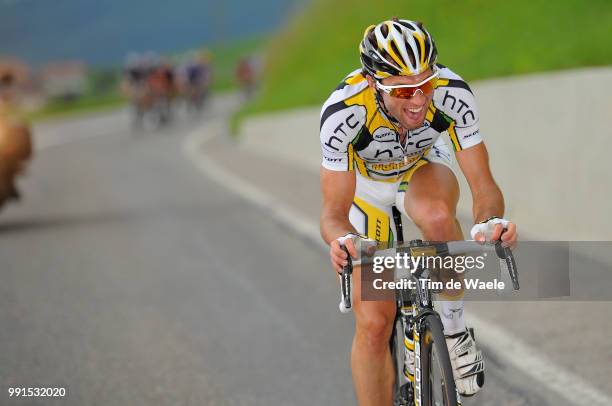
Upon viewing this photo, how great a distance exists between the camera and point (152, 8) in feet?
624

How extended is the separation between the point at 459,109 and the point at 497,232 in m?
0.87

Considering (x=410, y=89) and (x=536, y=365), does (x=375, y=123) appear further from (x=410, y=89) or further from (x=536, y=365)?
(x=536, y=365)

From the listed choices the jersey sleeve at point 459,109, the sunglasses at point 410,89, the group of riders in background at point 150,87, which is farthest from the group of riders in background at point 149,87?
the sunglasses at point 410,89

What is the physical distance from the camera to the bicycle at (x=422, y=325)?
3.48 metres

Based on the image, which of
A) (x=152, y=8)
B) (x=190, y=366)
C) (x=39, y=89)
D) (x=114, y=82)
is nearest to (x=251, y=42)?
(x=39, y=89)

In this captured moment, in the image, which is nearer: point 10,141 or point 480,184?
point 480,184

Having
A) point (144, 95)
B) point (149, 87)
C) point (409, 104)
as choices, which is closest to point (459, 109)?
point (409, 104)

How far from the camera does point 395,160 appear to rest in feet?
14.5

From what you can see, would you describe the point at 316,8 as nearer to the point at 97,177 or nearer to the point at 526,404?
the point at 97,177

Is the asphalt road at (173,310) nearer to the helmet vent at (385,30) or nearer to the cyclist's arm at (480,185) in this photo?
the cyclist's arm at (480,185)

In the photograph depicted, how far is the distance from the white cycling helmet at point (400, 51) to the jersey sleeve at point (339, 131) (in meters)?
0.30

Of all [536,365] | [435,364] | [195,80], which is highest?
[195,80]

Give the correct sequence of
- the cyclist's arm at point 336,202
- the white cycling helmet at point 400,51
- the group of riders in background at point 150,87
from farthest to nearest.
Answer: the group of riders in background at point 150,87 → the cyclist's arm at point 336,202 → the white cycling helmet at point 400,51

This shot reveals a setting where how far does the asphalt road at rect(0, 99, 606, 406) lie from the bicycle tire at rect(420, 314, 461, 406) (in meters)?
1.30
